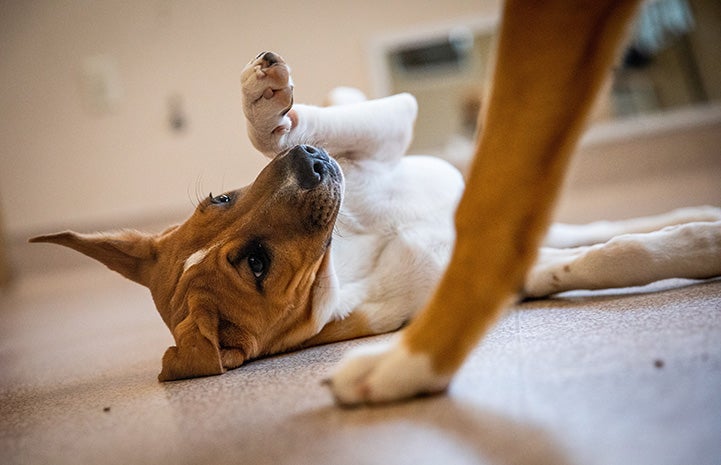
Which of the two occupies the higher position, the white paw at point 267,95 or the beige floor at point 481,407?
the white paw at point 267,95

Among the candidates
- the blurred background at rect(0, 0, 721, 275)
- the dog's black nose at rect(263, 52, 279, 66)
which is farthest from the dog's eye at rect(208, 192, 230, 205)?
the blurred background at rect(0, 0, 721, 275)

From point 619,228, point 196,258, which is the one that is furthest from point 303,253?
point 619,228

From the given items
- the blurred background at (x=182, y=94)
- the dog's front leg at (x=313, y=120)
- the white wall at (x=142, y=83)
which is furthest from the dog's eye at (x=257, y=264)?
the white wall at (x=142, y=83)

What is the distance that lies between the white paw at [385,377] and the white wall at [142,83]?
5041 mm

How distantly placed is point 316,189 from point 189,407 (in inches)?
22.9

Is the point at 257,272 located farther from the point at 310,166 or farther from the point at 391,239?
the point at 391,239

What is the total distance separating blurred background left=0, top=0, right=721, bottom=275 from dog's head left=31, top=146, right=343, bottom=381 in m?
4.15

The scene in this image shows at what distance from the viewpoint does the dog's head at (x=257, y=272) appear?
1.67 meters

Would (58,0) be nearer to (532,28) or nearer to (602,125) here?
(602,125)

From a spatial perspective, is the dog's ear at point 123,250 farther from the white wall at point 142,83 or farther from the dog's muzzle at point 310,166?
the white wall at point 142,83

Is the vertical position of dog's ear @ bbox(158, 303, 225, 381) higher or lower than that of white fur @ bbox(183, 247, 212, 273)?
lower

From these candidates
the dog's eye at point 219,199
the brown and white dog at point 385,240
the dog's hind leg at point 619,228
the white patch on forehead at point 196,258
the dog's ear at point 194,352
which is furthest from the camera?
the dog's hind leg at point 619,228

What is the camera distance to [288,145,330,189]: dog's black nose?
1.71 m

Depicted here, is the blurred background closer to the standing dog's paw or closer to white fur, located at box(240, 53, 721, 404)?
white fur, located at box(240, 53, 721, 404)
